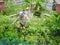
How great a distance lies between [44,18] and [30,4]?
307 mm

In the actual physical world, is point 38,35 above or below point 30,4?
below

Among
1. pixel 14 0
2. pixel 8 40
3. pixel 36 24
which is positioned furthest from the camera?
pixel 14 0

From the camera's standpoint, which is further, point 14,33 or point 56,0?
point 56,0

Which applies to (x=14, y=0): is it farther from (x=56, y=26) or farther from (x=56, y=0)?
(x=56, y=26)

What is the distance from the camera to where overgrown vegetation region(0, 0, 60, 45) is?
Result: 4684 mm

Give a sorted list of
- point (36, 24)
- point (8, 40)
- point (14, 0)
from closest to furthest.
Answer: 1. point (8, 40)
2. point (36, 24)
3. point (14, 0)

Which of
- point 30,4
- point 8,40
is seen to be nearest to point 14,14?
point 30,4

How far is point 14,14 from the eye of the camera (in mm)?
5145

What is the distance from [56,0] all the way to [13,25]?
1.24m

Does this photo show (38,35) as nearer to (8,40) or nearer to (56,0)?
(8,40)

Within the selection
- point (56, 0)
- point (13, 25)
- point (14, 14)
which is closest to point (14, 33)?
point (13, 25)

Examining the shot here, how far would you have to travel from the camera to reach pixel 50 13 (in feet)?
17.3

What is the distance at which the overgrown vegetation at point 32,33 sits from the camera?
4.68m

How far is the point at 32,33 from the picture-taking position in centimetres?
477
